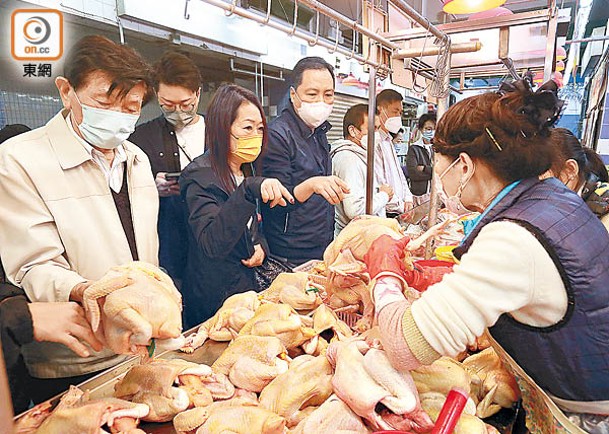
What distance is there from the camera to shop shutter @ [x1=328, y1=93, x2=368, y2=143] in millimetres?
3271

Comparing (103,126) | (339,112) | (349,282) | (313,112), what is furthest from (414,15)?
(103,126)

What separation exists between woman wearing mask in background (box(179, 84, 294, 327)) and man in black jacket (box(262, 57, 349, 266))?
0.20m

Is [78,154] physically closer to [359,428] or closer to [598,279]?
[359,428]

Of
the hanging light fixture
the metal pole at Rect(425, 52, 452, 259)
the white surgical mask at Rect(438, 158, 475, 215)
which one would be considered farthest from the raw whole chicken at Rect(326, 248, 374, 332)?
the hanging light fixture

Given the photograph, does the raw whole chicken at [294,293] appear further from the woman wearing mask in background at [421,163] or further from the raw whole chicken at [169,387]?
the woman wearing mask in background at [421,163]

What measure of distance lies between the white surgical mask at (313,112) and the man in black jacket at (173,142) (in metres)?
0.80

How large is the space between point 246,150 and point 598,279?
60.1 inches

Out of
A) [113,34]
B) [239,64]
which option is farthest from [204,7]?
[113,34]

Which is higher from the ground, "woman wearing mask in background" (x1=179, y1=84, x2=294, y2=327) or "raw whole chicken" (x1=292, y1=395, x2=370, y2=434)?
"woman wearing mask in background" (x1=179, y1=84, x2=294, y2=327)

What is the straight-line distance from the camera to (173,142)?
181cm

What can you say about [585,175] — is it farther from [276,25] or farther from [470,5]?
[276,25]

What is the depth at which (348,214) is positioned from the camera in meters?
3.26

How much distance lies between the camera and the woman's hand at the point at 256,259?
2.24 m

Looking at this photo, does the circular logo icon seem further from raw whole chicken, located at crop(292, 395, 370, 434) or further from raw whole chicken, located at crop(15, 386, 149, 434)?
raw whole chicken, located at crop(292, 395, 370, 434)
